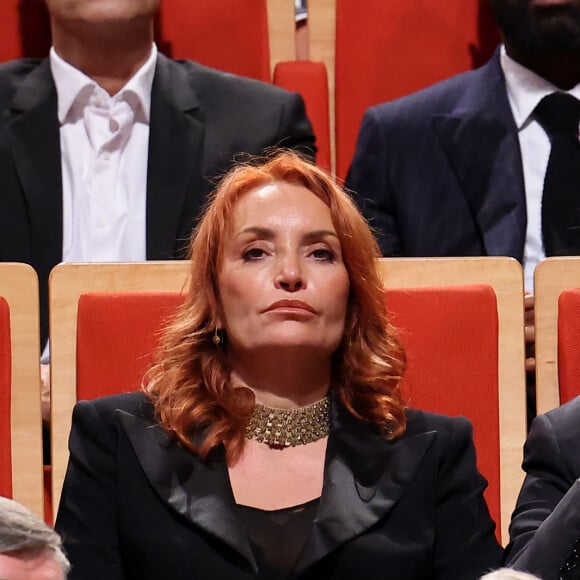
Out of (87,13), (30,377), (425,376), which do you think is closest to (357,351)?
(425,376)

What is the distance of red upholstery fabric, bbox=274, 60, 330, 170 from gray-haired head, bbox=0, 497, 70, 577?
544mm

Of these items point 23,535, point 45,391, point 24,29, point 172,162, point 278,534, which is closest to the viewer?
point 23,535

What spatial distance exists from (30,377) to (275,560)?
0.15 meters

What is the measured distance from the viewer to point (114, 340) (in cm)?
58

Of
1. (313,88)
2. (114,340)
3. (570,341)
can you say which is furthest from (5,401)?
(313,88)

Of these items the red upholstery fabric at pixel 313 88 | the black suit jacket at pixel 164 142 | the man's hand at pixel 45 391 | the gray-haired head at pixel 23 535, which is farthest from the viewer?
the red upholstery fabric at pixel 313 88

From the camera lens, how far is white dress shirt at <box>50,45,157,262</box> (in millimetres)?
750

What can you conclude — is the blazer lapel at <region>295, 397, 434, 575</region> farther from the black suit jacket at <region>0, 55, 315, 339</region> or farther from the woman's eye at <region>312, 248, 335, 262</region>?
the black suit jacket at <region>0, 55, 315, 339</region>

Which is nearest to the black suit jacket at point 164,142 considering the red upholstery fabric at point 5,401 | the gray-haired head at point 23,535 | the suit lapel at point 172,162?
the suit lapel at point 172,162

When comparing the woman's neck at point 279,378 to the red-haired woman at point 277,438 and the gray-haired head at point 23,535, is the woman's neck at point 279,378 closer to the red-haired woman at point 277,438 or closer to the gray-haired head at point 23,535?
the red-haired woman at point 277,438

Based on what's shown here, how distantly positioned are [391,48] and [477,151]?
5.0 inches

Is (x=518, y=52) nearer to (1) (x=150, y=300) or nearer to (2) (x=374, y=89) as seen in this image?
(2) (x=374, y=89)

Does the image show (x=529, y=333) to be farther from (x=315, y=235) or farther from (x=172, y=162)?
(x=172, y=162)

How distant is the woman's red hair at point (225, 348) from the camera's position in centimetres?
54
